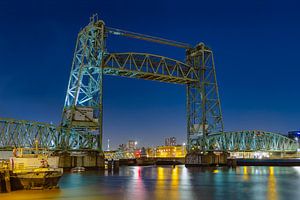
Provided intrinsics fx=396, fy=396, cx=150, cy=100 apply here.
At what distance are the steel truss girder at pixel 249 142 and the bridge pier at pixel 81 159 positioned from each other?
2426 centimetres

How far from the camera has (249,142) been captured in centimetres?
9494

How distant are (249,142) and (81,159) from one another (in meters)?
47.4

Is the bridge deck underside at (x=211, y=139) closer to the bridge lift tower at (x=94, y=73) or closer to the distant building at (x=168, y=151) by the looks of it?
the bridge lift tower at (x=94, y=73)

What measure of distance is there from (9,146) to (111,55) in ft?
70.1

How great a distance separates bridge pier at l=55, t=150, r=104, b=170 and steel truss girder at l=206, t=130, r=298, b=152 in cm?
2426

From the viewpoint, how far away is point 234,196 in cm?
2945

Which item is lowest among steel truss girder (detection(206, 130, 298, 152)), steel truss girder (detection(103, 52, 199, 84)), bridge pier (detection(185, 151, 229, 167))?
bridge pier (detection(185, 151, 229, 167))

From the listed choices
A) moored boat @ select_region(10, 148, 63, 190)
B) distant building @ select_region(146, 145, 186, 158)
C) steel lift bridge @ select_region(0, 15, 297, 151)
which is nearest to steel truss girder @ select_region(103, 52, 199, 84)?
steel lift bridge @ select_region(0, 15, 297, 151)

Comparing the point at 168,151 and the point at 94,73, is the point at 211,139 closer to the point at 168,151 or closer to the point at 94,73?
the point at 94,73

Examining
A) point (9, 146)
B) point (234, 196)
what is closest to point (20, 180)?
point (234, 196)

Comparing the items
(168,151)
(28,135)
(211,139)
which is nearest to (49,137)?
(28,135)

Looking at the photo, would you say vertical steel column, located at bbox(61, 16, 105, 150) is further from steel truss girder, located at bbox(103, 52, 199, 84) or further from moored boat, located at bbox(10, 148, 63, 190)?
moored boat, located at bbox(10, 148, 63, 190)

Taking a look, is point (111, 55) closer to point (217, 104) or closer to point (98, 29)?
point (98, 29)

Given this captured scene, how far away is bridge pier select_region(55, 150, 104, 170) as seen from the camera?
6184 cm
